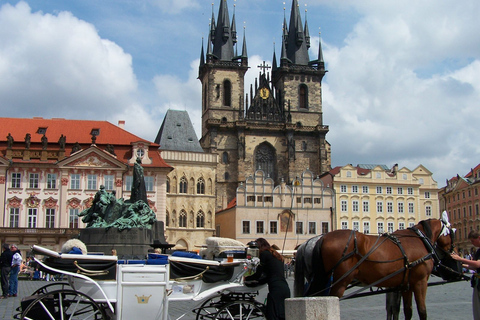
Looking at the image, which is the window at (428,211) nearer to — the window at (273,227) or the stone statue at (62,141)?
the window at (273,227)

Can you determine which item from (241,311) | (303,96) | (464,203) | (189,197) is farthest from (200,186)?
(241,311)

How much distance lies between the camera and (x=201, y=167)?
172ft

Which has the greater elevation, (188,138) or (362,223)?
(188,138)

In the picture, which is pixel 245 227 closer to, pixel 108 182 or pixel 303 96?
pixel 108 182

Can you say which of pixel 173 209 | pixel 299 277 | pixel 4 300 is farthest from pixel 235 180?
pixel 299 277

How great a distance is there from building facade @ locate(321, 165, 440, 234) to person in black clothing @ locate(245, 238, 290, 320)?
153 ft

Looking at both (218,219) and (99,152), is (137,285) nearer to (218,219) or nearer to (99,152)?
(99,152)

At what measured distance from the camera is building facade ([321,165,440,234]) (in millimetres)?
54812

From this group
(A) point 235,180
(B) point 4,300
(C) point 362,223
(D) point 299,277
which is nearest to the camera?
(D) point 299,277

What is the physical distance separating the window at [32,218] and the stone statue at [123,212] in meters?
22.3

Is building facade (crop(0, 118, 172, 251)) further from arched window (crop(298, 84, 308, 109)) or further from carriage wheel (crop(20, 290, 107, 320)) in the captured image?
carriage wheel (crop(20, 290, 107, 320))

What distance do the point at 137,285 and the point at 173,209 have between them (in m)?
43.1

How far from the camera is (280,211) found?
167 feet

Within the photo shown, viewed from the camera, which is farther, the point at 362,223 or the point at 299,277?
the point at 362,223
